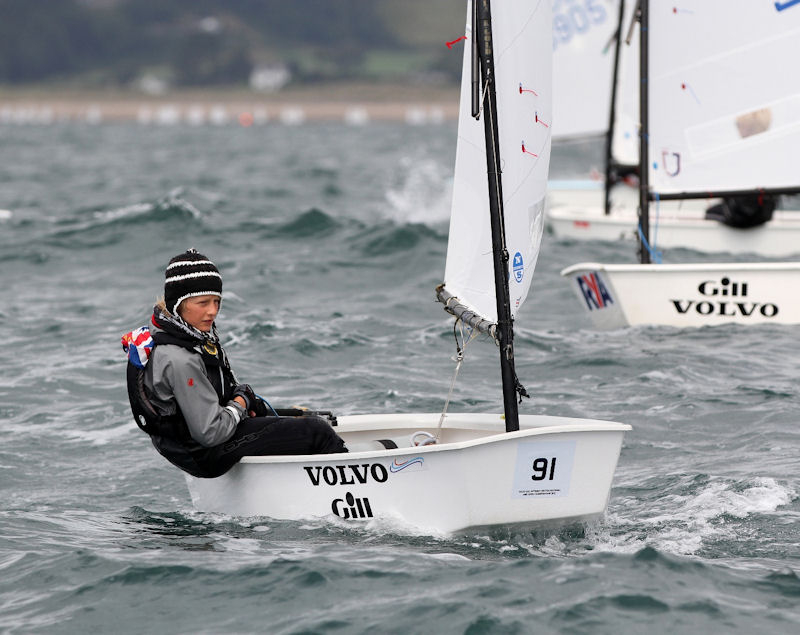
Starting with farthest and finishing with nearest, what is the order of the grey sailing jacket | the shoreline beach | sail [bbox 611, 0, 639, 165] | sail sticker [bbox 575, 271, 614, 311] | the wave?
the shoreline beach
sail [bbox 611, 0, 639, 165]
the wave
sail sticker [bbox 575, 271, 614, 311]
the grey sailing jacket

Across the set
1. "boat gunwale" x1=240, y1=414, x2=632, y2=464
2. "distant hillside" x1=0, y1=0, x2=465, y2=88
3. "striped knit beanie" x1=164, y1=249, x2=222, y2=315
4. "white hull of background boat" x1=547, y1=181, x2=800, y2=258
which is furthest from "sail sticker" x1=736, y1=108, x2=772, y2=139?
"distant hillside" x1=0, y1=0, x2=465, y2=88

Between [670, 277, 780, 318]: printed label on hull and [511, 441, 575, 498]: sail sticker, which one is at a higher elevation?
[670, 277, 780, 318]: printed label on hull

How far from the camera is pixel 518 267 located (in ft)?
19.7

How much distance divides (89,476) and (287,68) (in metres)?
130

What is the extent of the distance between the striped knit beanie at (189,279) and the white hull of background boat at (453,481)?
81cm

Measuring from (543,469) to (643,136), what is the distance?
565 centimetres

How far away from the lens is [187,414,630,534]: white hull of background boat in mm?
5473

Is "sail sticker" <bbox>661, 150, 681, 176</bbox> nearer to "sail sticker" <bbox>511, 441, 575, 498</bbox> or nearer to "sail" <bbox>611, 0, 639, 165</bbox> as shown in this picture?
"sail" <bbox>611, 0, 639, 165</bbox>

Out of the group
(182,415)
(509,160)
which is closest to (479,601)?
(182,415)

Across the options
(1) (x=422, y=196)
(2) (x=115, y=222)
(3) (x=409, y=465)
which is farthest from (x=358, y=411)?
(1) (x=422, y=196)

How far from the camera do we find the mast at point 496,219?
576 cm

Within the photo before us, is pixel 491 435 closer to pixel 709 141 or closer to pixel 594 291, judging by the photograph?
pixel 594 291

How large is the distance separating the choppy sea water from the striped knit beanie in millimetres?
1128

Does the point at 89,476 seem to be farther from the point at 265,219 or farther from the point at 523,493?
the point at 265,219
